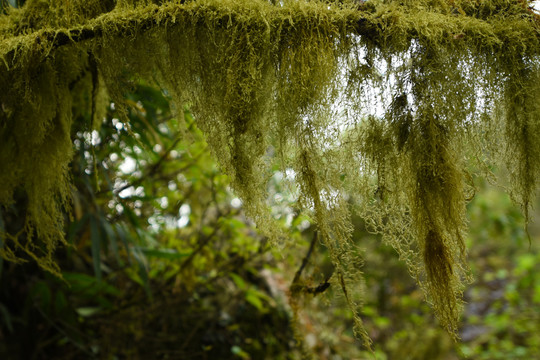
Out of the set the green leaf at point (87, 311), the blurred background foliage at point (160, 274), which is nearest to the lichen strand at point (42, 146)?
the blurred background foliage at point (160, 274)

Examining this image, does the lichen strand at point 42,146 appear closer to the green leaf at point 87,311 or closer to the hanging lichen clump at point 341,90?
the hanging lichen clump at point 341,90

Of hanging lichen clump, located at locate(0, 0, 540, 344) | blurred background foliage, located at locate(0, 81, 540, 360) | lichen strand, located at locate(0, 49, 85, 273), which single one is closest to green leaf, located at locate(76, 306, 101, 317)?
blurred background foliage, located at locate(0, 81, 540, 360)

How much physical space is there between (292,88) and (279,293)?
4.58 ft

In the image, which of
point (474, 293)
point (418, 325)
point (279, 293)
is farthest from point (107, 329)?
point (474, 293)

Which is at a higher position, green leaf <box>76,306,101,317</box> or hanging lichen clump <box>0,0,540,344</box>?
hanging lichen clump <box>0,0,540,344</box>

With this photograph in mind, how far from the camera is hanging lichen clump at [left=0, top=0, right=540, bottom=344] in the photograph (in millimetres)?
696

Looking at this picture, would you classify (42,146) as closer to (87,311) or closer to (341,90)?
(341,90)

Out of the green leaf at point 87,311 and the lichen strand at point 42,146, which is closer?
the lichen strand at point 42,146

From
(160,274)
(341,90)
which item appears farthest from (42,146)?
(160,274)

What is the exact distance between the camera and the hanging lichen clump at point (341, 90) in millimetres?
696

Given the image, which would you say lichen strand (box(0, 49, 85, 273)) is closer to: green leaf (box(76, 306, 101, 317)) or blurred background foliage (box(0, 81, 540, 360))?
blurred background foliage (box(0, 81, 540, 360))

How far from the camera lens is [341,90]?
2.46ft

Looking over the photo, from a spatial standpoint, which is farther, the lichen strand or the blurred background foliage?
the blurred background foliage

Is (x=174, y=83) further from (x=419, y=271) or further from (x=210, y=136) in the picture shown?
(x=419, y=271)
